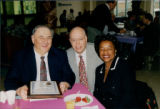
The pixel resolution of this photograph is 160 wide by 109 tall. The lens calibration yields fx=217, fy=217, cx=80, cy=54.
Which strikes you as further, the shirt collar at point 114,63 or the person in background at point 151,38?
the person in background at point 151,38

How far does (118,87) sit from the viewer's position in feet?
6.10

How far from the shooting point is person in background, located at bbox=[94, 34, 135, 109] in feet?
5.90

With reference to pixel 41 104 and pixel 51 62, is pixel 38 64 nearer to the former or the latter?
pixel 51 62

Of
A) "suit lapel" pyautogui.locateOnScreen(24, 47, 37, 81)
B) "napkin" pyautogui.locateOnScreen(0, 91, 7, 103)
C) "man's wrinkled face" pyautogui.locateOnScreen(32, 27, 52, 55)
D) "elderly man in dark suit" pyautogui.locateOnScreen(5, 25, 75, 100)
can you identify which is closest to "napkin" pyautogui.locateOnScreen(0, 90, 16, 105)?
"napkin" pyautogui.locateOnScreen(0, 91, 7, 103)

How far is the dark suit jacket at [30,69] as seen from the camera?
205 cm

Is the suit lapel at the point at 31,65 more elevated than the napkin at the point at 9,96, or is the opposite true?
the suit lapel at the point at 31,65

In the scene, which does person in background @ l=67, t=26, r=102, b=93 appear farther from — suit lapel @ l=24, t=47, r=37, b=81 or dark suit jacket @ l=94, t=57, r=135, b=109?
suit lapel @ l=24, t=47, r=37, b=81

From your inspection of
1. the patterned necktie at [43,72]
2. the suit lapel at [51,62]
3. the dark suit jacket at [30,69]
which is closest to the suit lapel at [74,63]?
the dark suit jacket at [30,69]

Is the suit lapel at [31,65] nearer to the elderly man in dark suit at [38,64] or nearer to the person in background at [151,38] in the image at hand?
the elderly man in dark suit at [38,64]

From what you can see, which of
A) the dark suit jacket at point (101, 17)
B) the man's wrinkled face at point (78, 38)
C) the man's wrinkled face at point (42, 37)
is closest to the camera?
the man's wrinkled face at point (42, 37)

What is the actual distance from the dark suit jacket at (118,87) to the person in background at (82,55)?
0.30m

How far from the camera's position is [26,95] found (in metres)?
1.63

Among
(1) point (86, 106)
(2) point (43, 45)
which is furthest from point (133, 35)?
(1) point (86, 106)

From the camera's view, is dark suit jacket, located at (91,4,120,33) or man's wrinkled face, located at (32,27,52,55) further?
dark suit jacket, located at (91,4,120,33)
